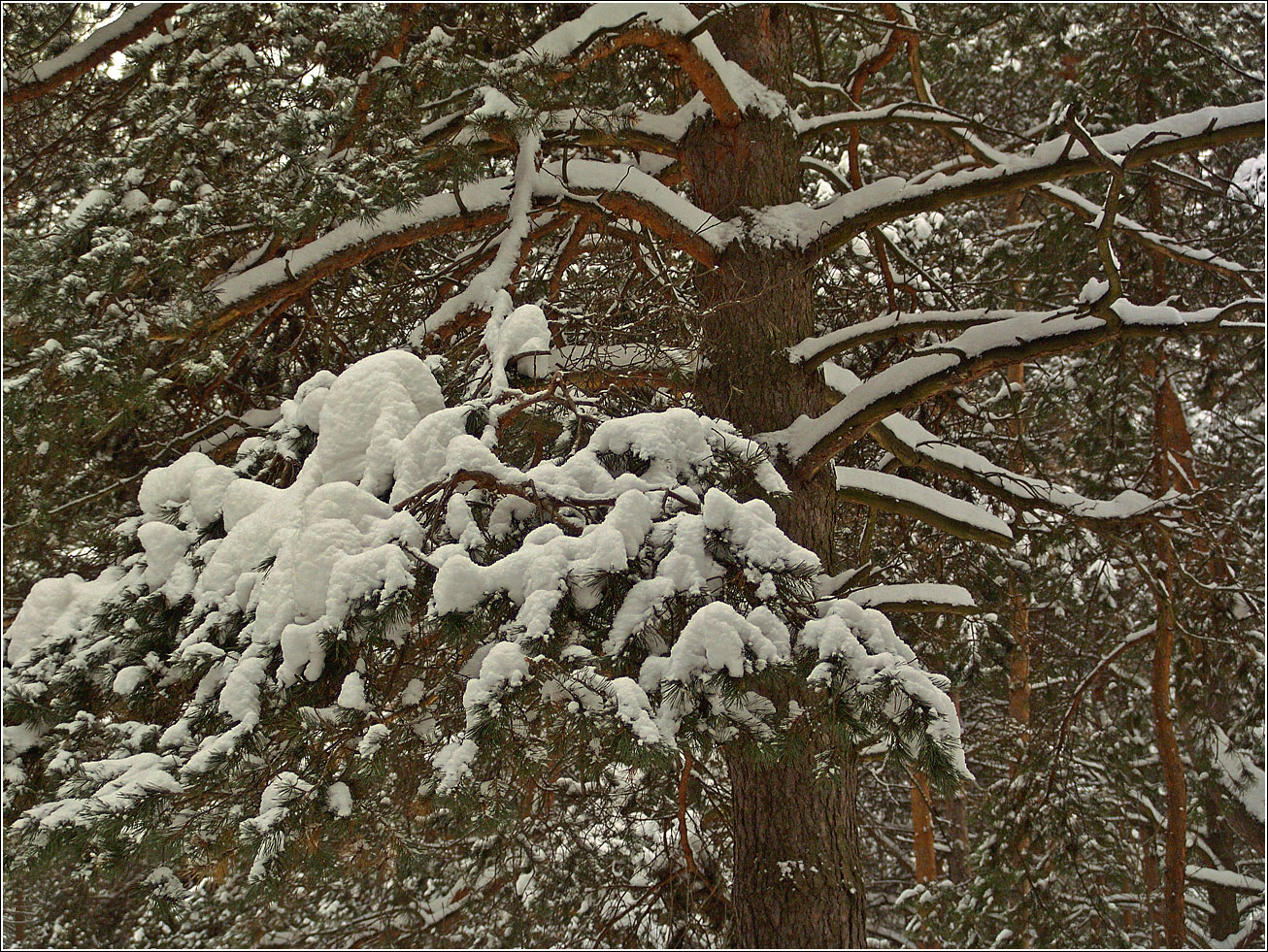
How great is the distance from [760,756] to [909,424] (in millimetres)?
2877

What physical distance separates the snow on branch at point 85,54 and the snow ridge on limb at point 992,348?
10.7 feet

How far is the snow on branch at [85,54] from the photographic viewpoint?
3.38 meters

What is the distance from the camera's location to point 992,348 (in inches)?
124

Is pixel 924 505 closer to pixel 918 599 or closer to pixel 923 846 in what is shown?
pixel 918 599

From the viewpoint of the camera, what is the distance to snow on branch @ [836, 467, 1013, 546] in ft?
12.5


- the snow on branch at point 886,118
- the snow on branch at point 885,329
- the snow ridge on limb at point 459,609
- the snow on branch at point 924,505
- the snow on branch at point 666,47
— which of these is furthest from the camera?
the snow on branch at point 886,118

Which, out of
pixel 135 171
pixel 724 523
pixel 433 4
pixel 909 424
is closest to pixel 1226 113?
pixel 909 424

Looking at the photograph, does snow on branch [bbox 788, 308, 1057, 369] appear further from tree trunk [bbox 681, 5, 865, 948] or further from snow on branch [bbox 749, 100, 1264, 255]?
snow on branch [bbox 749, 100, 1264, 255]

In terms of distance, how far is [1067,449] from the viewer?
8.23m

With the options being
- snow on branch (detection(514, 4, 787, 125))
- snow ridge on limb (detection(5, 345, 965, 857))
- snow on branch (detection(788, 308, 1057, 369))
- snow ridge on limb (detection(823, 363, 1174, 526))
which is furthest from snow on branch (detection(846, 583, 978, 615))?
snow on branch (detection(514, 4, 787, 125))

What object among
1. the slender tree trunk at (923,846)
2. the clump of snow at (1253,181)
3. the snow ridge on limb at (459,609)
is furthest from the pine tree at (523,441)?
the slender tree trunk at (923,846)

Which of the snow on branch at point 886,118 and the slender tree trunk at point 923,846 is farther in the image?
the slender tree trunk at point 923,846

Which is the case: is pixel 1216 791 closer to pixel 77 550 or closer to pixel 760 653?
pixel 760 653

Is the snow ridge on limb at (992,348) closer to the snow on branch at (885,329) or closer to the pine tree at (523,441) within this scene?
the pine tree at (523,441)
